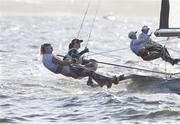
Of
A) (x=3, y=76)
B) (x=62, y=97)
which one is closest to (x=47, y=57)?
(x=62, y=97)

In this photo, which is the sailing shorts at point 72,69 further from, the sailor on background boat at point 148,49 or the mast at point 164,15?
the mast at point 164,15

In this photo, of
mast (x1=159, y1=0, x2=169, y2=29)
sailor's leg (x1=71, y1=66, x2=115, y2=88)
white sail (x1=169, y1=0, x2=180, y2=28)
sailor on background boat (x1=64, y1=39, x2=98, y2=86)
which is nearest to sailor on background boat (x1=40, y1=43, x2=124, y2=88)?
sailor's leg (x1=71, y1=66, x2=115, y2=88)

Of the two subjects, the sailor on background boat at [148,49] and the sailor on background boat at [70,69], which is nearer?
the sailor on background boat at [70,69]

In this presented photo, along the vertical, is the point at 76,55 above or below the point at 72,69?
above

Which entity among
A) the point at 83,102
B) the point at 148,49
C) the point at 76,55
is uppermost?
the point at 148,49

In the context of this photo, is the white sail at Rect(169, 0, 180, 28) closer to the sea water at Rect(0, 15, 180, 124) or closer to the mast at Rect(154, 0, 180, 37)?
the mast at Rect(154, 0, 180, 37)

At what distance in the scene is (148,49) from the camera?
16484 millimetres

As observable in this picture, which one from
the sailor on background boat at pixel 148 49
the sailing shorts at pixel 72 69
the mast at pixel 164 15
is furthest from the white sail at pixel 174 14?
the sailing shorts at pixel 72 69

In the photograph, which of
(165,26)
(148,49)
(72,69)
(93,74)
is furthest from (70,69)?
(165,26)

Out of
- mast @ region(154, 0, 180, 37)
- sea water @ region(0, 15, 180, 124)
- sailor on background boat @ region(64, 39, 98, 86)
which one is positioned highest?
→ mast @ region(154, 0, 180, 37)

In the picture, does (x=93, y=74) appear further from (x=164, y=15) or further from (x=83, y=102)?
(x=164, y=15)

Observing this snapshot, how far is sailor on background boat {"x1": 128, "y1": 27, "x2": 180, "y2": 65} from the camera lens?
16.3 m

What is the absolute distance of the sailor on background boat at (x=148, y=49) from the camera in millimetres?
16328

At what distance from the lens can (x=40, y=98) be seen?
14641mm
